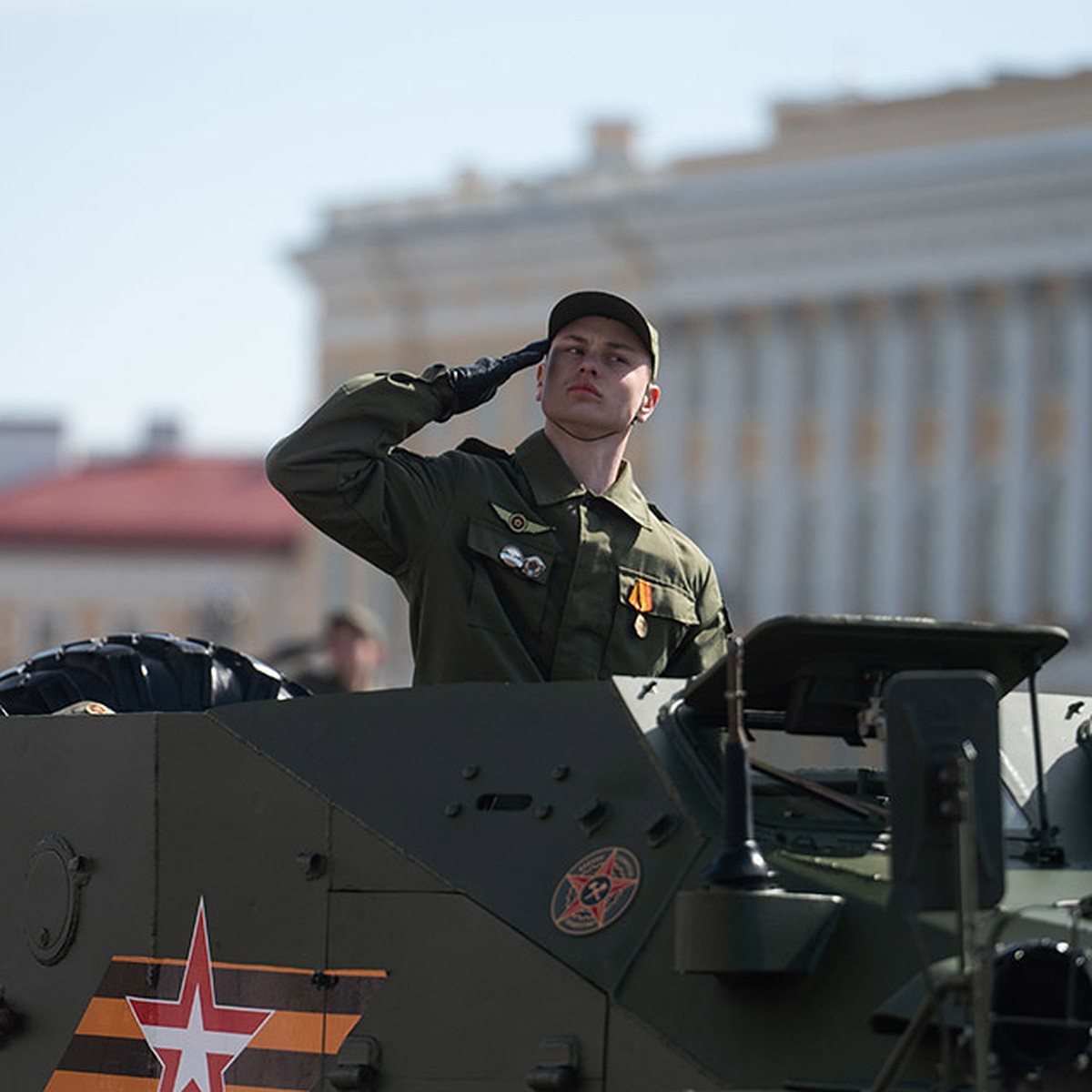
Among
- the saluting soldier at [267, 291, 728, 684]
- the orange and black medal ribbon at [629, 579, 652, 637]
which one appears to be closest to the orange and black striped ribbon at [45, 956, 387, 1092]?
the saluting soldier at [267, 291, 728, 684]

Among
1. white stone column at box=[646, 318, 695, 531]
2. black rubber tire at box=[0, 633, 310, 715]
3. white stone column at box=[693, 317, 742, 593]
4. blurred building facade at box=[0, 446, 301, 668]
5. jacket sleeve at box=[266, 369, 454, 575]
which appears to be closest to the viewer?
jacket sleeve at box=[266, 369, 454, 575]

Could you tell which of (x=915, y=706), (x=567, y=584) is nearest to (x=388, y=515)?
(x=567, y=584)

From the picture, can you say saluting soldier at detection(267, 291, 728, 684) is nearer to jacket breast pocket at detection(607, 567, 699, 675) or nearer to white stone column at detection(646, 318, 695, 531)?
jacket breast pocket at detection(607, 567, 699, 675)

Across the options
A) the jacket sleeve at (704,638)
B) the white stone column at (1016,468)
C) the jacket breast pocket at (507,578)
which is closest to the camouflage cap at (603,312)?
the jacket breast pocket at (507,578)

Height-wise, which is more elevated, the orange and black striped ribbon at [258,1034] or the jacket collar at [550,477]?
the jacket collar at [550,477]

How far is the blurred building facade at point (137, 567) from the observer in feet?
247

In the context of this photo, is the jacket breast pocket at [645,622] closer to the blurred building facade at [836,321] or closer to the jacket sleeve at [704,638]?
the jacket sleeve at [704,638]

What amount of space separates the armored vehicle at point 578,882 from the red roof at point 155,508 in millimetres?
67615

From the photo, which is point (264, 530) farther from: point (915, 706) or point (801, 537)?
point (915, 706)

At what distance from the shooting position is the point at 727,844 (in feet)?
20.4

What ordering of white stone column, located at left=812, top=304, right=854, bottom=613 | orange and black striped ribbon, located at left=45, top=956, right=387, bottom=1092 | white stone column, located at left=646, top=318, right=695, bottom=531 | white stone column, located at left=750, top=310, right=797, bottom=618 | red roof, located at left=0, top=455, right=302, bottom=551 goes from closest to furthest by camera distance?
orange and black striped ribbon, located at left=45, top=956, right=387, bottom=1092 → white stone column, located at left=812, top=304, right=854, bottom=613 → white stone column, located at left=750, top=310, right=797, bottom=618 → white stone column, located at left=646, top=318, right=695, bottom=531 → red roof, located at left=0, top=455, right=302, bottom=551

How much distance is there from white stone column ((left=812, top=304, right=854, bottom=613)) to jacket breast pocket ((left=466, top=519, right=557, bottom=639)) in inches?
2267

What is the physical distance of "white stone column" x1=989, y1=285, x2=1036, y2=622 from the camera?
62469mm

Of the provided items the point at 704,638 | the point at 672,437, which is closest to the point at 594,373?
the point at 704,638
